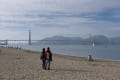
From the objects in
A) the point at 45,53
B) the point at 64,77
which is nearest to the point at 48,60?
the point at 45,53

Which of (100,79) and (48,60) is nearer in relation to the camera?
(100,79)

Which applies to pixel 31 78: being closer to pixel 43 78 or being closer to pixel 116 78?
pixel 43 78

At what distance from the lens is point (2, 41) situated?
174 meters

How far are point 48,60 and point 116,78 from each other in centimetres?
555

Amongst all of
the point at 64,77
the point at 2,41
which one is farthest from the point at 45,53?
the point at 2,41

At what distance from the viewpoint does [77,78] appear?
61.4ft

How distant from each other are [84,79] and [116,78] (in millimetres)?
2118

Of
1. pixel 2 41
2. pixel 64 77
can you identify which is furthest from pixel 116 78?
pixel 2 41

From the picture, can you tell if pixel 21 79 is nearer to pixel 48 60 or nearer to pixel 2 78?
pixel 2 78

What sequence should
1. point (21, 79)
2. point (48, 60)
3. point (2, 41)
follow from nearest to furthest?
point (21, 79) < point (48, 60) < point (2, 41)

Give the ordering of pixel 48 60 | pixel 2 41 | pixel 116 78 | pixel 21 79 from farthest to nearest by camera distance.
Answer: pixel 2 41
pixel 48 60
pixel 116 78
pixel 21 79

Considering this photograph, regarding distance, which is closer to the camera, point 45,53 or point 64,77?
point 64,77

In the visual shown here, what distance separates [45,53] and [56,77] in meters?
4.71

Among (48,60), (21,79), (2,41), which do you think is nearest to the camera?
(21,79)
